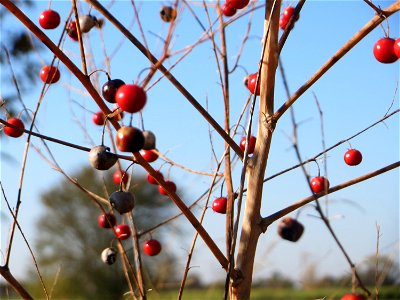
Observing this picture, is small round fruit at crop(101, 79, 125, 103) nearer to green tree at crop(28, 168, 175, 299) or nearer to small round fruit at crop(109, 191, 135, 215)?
small round fruit at crop(109, 191, 135, 215)

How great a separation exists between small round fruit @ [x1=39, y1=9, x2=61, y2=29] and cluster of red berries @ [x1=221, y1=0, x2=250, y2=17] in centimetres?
27

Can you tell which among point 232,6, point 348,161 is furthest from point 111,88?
point 348,161

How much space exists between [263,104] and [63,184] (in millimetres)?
10784

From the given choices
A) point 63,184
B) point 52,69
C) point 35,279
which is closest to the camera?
point 52,69

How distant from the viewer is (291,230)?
0.89 meters

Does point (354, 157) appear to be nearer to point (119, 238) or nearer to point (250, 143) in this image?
point (250, 143)

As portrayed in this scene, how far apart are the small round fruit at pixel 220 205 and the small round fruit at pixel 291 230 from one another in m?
0.10

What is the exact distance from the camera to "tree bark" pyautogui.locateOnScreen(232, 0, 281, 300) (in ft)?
2.22

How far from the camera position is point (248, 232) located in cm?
69

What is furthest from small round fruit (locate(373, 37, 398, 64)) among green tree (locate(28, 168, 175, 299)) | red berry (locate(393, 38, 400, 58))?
green tree (locate(28, 168, 175, 299))

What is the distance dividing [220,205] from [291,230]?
0.12 m

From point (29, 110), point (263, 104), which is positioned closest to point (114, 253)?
point (29, 110)

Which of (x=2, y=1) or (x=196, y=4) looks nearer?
(x=2, y=1)

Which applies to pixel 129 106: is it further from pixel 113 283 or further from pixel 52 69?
pixel 113 283
